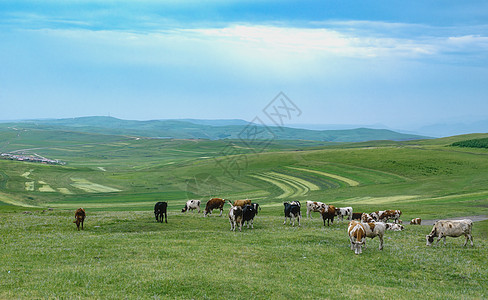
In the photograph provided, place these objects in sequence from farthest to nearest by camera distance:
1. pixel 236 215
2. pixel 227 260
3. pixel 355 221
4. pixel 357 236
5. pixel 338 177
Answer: pixel 338 177
pixel 236 215
pixel 355 221
pixel 357 236
pixel 227 260

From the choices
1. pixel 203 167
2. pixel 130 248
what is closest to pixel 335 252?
pixel 130 248

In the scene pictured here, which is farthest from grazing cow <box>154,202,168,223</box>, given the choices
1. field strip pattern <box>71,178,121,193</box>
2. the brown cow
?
field strip pattern <box>71,178,121,193</box>

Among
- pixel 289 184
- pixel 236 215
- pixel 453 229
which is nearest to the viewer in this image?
pixel 453 229

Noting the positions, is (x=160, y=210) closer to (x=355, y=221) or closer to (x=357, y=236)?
(x=355, y=221)

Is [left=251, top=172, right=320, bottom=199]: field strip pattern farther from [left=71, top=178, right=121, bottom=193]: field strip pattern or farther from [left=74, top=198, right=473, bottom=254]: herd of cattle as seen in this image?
[left=71, top=178, right=121, bottom=193]: field strip pattern

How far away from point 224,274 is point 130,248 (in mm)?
7079

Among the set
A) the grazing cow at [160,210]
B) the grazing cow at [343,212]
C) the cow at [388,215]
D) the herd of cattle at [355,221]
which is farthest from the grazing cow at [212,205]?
the cow at [388,215]

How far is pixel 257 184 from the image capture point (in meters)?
85.1

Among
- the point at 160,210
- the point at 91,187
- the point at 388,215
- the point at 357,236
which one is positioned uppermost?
the point at 357,236

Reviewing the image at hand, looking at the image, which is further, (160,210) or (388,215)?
(388,215)

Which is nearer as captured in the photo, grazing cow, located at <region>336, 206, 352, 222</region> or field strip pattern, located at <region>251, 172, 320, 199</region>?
grazing cow, located at <region>336, 206, 352, 222</region>

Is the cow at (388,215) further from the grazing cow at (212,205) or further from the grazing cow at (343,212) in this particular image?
the grazing cow at (212,205)

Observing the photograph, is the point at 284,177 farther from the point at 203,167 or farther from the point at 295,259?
the point at 295,259

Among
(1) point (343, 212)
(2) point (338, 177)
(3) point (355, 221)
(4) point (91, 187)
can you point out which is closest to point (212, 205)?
(1) point (343, 212)
